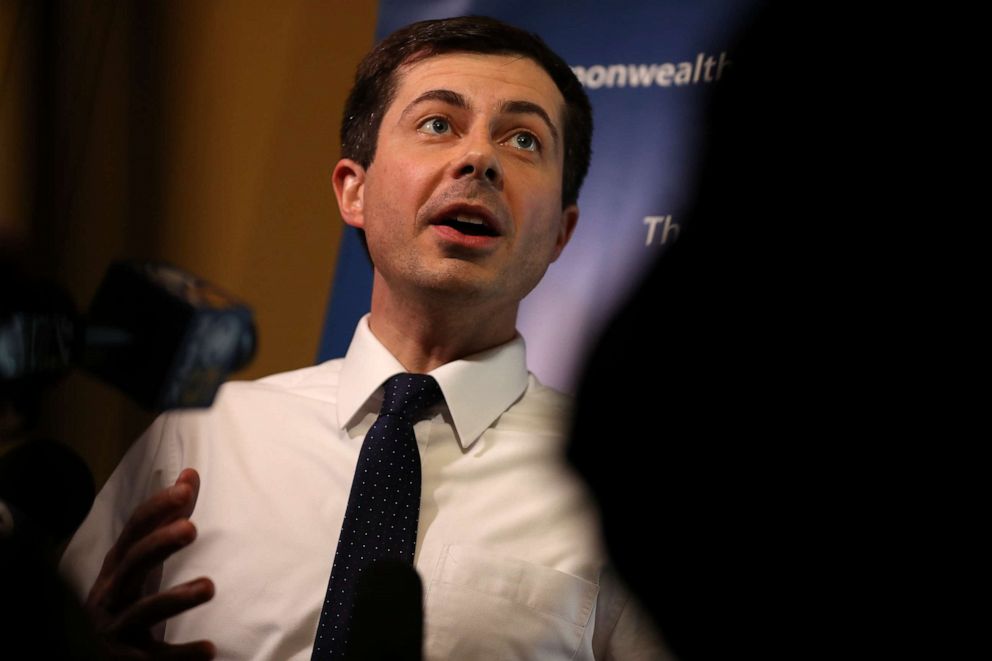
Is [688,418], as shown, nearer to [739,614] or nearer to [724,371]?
[724,371]

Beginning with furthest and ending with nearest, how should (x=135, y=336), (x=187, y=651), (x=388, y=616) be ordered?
(x=187, y=651), (x=135, y=336), (x=388, y=616)

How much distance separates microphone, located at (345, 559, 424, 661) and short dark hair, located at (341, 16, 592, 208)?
559 mm

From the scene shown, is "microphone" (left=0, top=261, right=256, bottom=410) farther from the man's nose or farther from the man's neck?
the man's nose

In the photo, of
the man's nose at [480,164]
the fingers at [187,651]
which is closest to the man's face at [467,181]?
the man's nose at [480,164]

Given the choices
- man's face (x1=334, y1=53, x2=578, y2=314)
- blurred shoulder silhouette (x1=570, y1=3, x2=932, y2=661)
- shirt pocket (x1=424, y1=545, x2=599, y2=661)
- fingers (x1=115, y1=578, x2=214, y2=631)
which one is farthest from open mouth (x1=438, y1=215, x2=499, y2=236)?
fingers (x1=115, y1=578, x2=214, y2=631)

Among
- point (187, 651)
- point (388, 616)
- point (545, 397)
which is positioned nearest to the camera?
point (388, 616)

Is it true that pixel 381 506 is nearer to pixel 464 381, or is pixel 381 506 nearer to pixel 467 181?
pixel 464 381

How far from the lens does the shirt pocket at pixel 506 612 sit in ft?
3.45

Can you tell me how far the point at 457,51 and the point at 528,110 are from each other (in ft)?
0.38

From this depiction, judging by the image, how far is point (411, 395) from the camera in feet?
3.76

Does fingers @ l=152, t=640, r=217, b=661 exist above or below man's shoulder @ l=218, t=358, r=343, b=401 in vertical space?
below

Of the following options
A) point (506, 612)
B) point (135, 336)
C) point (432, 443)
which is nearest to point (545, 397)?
point (432, 443)

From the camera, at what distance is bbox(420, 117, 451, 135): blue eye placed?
1.14m

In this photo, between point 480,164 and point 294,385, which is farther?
point 294,385
